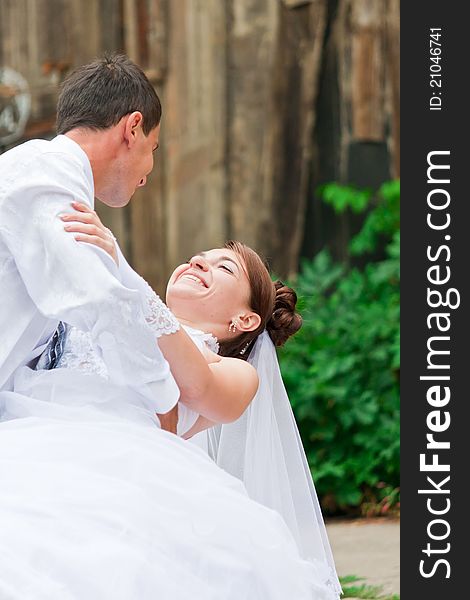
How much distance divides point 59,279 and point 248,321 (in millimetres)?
1042

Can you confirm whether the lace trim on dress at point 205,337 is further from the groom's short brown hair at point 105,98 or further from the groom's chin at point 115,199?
the groom's short brown hair at point 105,98

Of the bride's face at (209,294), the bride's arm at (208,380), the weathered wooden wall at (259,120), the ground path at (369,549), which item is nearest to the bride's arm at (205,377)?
the bride's arm at (208,380)

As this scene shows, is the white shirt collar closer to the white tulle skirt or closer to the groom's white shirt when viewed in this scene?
the groom's white shirt

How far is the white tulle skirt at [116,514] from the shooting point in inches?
93.6

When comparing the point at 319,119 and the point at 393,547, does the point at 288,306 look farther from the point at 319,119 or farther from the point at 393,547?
the point at 319,119

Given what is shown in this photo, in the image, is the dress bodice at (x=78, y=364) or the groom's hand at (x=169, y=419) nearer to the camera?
the dress bodice at (x=78, y=364)

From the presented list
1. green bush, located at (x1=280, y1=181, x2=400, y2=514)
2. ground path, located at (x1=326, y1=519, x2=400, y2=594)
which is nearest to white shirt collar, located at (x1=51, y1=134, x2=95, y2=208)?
ground path, located at (x1=326, y1=519, x2=400, y2=594)

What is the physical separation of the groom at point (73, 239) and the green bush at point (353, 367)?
4508 mm

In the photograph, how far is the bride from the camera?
7.84 ft

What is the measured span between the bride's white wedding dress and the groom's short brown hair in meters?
0.55

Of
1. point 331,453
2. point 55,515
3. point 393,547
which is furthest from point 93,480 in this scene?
point 331,453

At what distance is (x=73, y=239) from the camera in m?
2.48

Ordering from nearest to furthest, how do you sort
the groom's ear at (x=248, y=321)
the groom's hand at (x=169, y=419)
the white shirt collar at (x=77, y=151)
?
the white shirt collar at (x=77, y=151) < the groom's hand at (x=169, y=419) < the groom's ear at (x=248, y=321)

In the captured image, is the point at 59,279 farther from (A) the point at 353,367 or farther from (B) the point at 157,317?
(A) the point at 353,367
